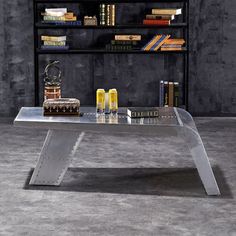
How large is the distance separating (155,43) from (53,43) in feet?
3.66

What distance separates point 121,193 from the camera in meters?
4.79

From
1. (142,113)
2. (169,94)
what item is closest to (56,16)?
(169,94)

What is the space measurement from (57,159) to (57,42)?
2.98 metres

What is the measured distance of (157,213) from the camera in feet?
14.2

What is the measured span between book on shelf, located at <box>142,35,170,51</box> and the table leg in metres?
3.09

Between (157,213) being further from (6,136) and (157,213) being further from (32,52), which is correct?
(32,52)

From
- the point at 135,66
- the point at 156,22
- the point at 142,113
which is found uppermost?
the point at 156,22

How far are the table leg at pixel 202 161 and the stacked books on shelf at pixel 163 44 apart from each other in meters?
3.09

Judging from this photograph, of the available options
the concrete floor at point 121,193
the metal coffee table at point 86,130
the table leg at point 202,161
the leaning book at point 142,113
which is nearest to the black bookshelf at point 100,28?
the concrete floor at point 121,193

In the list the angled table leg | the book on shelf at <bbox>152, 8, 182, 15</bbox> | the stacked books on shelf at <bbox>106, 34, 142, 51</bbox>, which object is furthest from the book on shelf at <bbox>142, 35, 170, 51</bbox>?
the angled table leg

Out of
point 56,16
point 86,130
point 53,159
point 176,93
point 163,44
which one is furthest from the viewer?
point 176,93

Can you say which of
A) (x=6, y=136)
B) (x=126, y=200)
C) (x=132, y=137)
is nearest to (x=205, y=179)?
(x=126, y=200)

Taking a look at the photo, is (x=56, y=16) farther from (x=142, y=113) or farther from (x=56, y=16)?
(x=142, y=113)

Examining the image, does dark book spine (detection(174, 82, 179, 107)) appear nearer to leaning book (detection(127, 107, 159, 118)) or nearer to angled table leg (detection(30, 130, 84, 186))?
leaning book (detection(127, 107, 159, 118))
